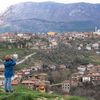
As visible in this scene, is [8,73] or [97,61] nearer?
[8,73]

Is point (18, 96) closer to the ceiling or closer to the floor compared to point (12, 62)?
closer to the floor

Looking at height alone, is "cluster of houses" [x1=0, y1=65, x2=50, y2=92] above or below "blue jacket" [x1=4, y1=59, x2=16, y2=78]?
below

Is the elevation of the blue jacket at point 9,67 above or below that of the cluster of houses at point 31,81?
above

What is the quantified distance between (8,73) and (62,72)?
128 ft

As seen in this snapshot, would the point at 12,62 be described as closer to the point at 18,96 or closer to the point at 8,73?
the point at 8,73

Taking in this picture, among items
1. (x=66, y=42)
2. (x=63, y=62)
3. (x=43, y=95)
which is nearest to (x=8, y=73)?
(x=43, y=95)

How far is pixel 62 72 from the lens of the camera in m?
48.8

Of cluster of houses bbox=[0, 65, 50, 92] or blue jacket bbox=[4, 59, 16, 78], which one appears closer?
blue jacket bbox=[4, 59, 16, 78]

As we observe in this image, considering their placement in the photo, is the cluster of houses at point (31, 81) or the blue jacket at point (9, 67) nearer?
the blue jacket at point (9, 67)

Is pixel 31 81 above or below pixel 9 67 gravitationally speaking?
below

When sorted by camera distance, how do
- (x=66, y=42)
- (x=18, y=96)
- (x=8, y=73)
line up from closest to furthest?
(x=18, y=96), (x=8, y=73), (x=66, y=42)

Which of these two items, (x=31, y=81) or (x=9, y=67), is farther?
(x=31, y=81)

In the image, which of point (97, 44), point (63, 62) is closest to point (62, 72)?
point (63, 62)

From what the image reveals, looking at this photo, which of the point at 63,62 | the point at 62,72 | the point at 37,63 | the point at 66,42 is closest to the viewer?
the point at 62,72
